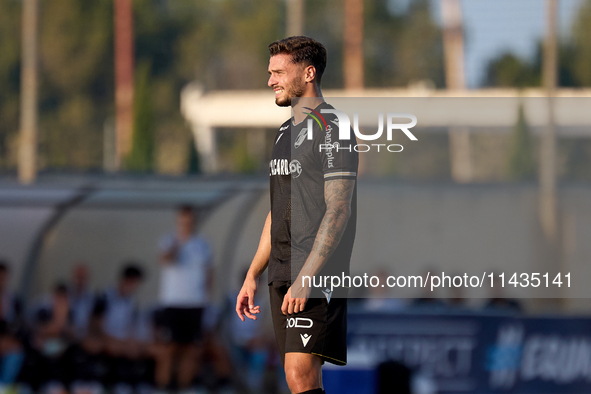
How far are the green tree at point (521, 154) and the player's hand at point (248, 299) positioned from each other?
7.15 meters

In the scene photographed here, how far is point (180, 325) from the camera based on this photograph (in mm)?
8031

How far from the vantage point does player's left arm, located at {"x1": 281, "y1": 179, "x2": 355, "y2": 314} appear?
9.59ft

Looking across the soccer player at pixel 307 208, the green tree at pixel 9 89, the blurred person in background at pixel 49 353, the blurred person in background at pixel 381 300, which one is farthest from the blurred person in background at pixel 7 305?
the green tree at pixel 9 89

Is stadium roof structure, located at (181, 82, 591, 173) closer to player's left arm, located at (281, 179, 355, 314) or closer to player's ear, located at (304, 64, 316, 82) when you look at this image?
player's ear, located at (304, 64, 316, 82)

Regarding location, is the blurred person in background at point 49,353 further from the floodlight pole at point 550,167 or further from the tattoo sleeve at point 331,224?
the floodlight pole at point 550,167

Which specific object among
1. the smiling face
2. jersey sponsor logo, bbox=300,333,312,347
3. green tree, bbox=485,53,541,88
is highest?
green tree, bbox=485,53,541,88

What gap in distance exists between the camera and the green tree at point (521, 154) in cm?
1030

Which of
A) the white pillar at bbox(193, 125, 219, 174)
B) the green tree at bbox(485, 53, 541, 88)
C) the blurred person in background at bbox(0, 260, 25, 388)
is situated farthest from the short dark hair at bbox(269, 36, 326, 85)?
the white pillar at bbox(193, 125, 219, 174)

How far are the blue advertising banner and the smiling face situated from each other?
5.19 metres

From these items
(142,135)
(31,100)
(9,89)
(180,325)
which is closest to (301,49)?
(180,325)

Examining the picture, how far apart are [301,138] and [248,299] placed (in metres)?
0.67

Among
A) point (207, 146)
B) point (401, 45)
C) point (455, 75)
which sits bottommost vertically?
point (207, 146)

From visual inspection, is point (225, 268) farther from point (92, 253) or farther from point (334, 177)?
point (334, 177)

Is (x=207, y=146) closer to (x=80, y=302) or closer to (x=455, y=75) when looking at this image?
(x=455, y=75)
